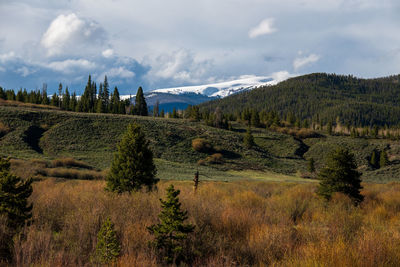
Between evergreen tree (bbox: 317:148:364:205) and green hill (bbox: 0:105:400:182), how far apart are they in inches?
1252

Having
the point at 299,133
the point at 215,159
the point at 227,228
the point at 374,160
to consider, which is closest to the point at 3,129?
the point at 215,159

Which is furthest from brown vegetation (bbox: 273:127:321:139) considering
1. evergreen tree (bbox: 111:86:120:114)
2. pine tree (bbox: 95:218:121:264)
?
pine tree (bbox: 95:218:121:264)

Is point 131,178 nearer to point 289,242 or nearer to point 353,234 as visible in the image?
point 289,242

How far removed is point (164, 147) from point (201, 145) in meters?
9.72

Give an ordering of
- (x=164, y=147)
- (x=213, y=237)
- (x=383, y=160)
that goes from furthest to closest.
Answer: (x=383, y=160)
(x=164, y=147)
(x=213, y=237)

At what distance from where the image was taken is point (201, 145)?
6769 cm

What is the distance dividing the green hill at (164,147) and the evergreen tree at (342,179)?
31.8 m

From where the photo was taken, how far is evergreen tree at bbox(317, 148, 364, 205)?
1191 cm

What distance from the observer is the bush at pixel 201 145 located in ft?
220

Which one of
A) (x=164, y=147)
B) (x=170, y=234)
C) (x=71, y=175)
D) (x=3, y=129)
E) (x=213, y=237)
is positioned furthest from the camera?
(x=164, y=147)

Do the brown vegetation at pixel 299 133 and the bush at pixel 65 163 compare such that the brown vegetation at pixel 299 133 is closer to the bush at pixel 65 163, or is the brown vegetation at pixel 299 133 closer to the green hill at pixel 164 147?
the green hill at pixel 164 147

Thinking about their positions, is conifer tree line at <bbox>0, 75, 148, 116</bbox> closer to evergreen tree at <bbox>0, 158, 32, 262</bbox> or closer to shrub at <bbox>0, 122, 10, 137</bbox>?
shrub at <bbox>0, 122, 10, 137</bbox>

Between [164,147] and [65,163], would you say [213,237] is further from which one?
[164,147]

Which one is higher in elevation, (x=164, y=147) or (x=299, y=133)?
(x=299, y=133)
